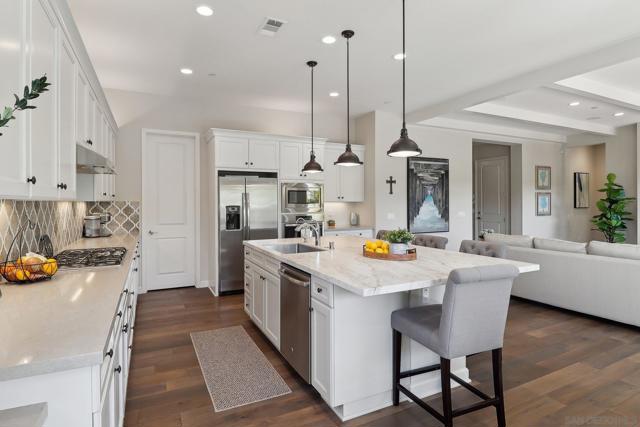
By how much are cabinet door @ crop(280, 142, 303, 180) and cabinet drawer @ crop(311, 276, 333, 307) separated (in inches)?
133

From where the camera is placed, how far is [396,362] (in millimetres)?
2240

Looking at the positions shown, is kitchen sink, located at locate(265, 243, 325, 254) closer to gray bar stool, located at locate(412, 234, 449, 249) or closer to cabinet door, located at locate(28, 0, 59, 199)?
gray bar stool, located at locate(412, 234, 449, 249)

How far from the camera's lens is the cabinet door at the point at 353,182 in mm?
6195

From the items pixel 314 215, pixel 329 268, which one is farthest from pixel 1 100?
pixel 314 215

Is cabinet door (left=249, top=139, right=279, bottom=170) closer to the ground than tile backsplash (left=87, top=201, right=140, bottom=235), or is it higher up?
higher up

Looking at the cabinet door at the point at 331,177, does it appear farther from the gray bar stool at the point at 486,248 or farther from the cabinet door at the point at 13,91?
the cabinet door at the point at 13,91

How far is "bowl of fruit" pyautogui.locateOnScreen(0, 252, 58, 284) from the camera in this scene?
185cm

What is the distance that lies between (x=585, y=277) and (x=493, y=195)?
4999 mm

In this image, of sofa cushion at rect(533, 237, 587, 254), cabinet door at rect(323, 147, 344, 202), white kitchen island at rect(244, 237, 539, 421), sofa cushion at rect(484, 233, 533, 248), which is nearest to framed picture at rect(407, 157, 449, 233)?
cabinet door at rect(323, 147, 344, 202)

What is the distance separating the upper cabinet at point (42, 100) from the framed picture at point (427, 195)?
5.17 m

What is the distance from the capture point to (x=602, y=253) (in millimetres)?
3840

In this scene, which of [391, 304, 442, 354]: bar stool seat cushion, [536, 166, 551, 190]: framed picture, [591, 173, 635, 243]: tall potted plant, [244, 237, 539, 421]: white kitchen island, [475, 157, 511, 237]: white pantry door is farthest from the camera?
[475, 157, 511, 237]: white pantry door

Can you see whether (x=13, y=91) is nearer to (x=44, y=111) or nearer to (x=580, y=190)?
(x=44, y=111)

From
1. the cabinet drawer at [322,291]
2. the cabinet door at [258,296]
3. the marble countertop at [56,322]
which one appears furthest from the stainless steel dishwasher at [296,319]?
the marble countertop at [56,322]
